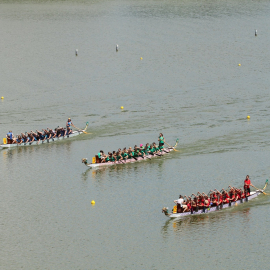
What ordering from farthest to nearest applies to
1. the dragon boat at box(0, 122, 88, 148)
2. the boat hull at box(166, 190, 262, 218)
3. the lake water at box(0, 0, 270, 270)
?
the dragon boat at box(0, 122, 88, 148) < the boat hull at box(166, 190, 262, 218) < the lake water at box(0, 0, 270, 270)

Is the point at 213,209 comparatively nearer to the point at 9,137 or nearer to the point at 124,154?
the point at 124,154

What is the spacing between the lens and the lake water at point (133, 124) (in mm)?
30844

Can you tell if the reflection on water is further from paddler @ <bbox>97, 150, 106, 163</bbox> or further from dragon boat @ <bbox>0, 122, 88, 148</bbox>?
dragon boat @ <bbox>0, 122, 88, 148</bbox>

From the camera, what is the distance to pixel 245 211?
114ft

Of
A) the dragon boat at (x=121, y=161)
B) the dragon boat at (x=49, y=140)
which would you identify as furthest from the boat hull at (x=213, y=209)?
the dragon boat at (x=49, y=140)

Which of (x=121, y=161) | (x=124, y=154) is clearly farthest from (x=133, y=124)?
(x=121, y=161)

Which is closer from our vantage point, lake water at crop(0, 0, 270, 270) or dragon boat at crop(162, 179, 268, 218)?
lake water at crop(0, 0, 270, 270)

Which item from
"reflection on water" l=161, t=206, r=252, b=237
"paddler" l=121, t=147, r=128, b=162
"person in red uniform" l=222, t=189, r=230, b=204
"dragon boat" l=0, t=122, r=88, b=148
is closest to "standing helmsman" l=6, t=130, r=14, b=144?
"dragon boat" l=0, t=122, r=88, b=148

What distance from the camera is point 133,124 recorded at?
53.2 m

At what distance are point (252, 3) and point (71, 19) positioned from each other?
3357 centimetres

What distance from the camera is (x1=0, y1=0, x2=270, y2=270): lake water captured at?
3084 cm

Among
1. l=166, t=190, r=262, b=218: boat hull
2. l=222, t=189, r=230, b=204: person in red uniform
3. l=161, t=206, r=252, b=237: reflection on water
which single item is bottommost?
l=161, t=206, r=252, b=237: reflection on water

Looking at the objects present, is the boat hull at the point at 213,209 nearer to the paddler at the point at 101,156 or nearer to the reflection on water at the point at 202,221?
the reflection on water at the point at 202,221

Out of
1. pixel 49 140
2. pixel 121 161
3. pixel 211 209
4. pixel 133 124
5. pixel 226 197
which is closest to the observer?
pixel 211 209
